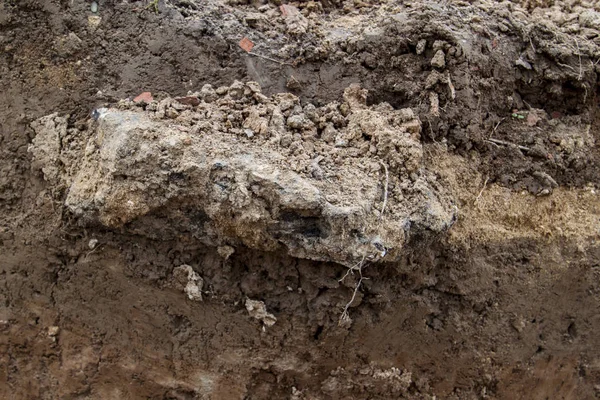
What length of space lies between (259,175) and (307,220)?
269mm

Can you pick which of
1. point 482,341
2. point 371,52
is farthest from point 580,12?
point 482,341

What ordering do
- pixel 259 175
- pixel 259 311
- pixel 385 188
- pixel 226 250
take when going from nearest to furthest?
pixel 259 175 < pixel 385 188 < pixel 226 250 < pixel 259 311

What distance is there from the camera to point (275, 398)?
278cm

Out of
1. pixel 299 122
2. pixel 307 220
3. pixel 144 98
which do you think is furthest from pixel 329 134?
pixel 144 98

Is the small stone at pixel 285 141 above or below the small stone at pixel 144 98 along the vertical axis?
below

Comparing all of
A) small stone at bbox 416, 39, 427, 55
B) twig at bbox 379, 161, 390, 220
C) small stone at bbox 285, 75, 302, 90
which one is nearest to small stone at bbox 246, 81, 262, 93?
small stone at bbox 285, 75, 302, 90

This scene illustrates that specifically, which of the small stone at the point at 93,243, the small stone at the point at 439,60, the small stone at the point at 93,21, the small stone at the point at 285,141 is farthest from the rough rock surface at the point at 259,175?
the small stone at the point at 93,21

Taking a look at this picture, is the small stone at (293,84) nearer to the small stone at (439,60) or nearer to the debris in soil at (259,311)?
the small stone at (439,60)

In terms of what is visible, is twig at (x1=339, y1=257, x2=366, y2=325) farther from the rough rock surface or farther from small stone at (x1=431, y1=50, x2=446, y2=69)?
small stone at (x1=431, y1=50, x2=446, y2=69)

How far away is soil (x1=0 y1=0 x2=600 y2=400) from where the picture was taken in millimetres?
2434

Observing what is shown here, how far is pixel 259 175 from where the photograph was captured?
2.23 metres

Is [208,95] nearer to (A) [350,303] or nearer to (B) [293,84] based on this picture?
(B) [293,84]

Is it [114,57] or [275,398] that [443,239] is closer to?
[275,398]

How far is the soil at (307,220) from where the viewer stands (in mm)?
2434
